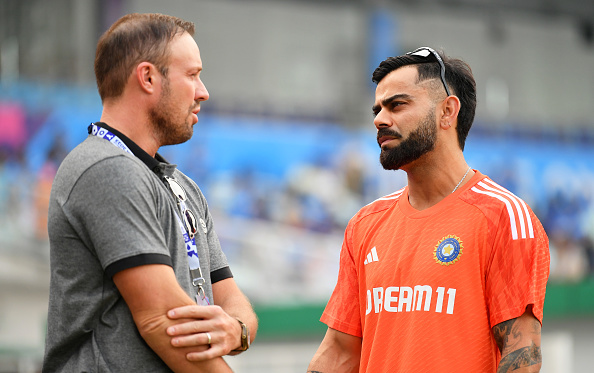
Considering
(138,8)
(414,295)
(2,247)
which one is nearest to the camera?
(414,295)

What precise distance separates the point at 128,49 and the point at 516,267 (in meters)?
1.35

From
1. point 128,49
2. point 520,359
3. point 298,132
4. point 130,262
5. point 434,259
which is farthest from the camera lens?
point 298,132

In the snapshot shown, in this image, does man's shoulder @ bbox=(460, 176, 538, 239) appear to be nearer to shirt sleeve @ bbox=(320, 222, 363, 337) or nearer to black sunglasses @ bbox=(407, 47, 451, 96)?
black sunglasses @ bbox=(407, 47, 451, 96)

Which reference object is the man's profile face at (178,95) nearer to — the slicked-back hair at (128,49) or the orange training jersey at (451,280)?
the slicked-back hair at (128,49)

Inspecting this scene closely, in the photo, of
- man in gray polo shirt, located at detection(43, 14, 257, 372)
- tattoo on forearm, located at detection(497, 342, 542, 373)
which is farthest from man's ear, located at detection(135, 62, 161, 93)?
tattoo on forearm, located at detection(497, 342, 542, 373)

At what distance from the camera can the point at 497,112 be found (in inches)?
698

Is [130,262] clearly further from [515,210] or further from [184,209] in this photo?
[515,210]

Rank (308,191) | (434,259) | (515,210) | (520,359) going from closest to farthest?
(520,359)
(515,210)
(434,259)
(308,191)

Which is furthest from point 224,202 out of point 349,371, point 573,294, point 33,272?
point 349,371

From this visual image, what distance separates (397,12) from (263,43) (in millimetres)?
3129

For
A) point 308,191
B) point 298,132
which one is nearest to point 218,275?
point 308,191

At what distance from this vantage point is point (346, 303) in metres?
2.82

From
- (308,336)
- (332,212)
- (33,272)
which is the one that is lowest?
(308,336)

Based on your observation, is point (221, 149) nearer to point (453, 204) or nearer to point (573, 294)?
point (573, 294)
